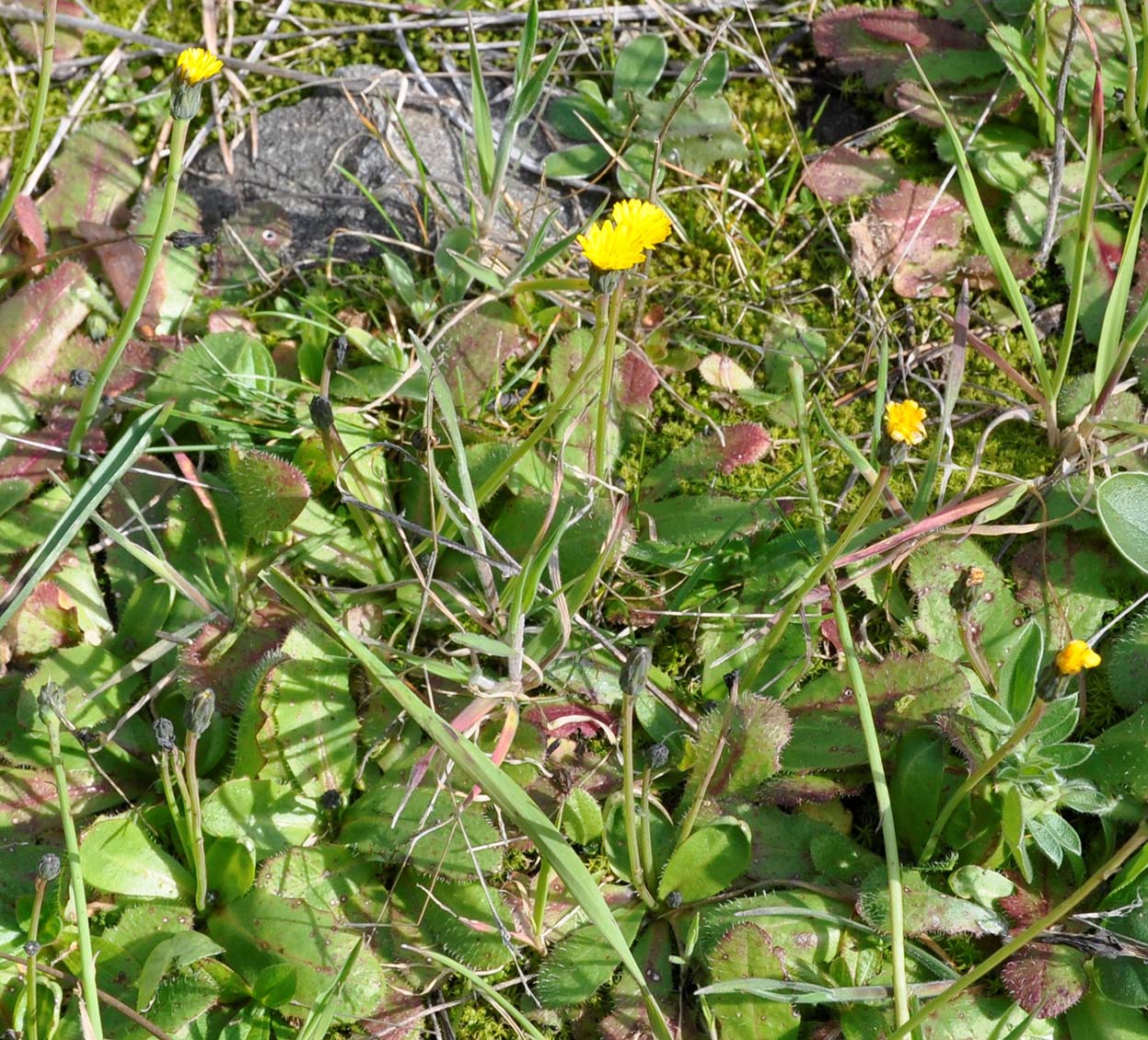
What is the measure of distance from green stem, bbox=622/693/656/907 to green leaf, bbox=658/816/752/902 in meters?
0.04

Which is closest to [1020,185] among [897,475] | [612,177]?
[897,475]

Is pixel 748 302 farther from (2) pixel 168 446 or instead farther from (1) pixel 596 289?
Answer: (2) pixel 168 446

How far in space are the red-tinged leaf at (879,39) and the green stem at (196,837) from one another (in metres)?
2.24

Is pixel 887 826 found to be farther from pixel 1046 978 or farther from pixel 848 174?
pixel 848 174

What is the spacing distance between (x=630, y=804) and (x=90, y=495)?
1116 millimetres

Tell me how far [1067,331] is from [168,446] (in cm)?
189

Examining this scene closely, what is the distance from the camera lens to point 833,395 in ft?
7.95

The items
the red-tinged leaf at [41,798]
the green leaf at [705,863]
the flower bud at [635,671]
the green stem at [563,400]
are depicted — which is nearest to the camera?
the flower bud at [635,671]

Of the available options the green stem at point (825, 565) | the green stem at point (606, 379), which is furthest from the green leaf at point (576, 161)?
the green stem at point (825, 565)

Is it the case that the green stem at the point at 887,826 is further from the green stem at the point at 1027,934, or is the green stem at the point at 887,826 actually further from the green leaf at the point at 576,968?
the green leaf at the point at 576,968

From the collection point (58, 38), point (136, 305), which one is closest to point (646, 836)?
point (136, 305)

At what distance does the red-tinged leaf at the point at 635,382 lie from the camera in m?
2.35

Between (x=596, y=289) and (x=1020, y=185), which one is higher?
(x=596, y=289)

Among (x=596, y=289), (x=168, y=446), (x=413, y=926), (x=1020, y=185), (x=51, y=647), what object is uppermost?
(x=596, y=289)
